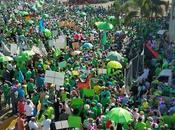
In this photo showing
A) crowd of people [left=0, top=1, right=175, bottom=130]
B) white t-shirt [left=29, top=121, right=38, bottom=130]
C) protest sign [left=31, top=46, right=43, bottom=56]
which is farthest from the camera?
protest sign [left=31, top=46, right=43, bottom=56]

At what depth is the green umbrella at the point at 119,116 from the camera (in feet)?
47.9

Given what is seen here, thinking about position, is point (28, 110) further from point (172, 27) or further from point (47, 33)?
point (172, 27)

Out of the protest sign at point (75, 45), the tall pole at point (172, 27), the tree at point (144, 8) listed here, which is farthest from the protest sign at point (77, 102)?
the tree at point (144, 8)

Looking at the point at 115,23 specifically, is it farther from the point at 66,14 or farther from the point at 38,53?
the point at 38,53

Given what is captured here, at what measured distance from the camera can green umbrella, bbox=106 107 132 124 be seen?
575 inches

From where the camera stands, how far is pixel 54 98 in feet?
56.0

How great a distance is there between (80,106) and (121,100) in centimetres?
169

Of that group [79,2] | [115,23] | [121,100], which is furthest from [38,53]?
[79,2]

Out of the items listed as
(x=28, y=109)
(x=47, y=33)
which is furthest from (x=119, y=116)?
(x=47, y=33)

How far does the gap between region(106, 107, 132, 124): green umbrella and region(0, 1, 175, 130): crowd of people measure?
131 mm

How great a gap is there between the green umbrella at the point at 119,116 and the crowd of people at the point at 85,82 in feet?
0.43

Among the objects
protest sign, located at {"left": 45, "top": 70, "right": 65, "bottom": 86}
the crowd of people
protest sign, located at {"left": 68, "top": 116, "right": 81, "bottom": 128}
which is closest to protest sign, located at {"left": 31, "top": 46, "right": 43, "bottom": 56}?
the crowd of people

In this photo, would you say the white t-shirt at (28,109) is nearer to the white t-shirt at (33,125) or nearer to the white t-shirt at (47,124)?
the white t-shirt at (33,125)

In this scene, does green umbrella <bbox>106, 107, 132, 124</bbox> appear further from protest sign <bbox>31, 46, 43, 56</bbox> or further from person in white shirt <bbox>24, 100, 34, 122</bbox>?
protest sign <bbox>31, 46, 43, 56</bbox>
